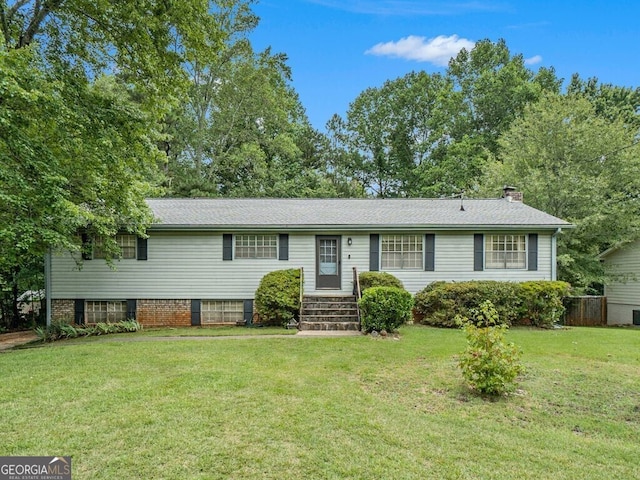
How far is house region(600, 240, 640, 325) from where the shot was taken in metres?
15.3

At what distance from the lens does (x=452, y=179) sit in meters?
27.3

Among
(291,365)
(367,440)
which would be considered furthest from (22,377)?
(367,440)

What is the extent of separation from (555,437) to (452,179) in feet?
83.6

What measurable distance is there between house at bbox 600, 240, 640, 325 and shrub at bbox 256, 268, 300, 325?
1362cm

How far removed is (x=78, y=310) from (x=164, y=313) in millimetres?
2759

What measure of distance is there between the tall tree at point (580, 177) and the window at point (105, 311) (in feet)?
52.2

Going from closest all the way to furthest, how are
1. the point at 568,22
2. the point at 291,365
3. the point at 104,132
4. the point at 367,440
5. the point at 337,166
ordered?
the point at 367,440 → the point at 291,365 → the point at 104,132 → the point at 568,22 → the point at 337,166

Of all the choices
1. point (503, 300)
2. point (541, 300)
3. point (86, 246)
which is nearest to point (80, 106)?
point (86, 246)

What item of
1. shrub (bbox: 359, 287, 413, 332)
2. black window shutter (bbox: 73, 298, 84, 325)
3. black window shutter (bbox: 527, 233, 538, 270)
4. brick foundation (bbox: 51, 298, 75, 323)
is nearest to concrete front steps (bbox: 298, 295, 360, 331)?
shrub (bbox: 359, 287, 413, 332)

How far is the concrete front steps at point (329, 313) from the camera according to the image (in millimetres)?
10312

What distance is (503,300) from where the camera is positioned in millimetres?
10969

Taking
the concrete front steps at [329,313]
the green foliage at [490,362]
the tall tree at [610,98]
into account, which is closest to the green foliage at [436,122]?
the tall tree at [610,98]

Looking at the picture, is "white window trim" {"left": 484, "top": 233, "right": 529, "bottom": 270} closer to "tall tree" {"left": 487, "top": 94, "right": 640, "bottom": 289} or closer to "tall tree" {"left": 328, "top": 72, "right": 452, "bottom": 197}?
"tall tree" {"left": 487, "top": 94, "right": 640, "bottom": 289}

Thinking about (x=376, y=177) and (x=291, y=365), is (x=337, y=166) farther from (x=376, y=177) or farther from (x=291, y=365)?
(x=291, y=365)
